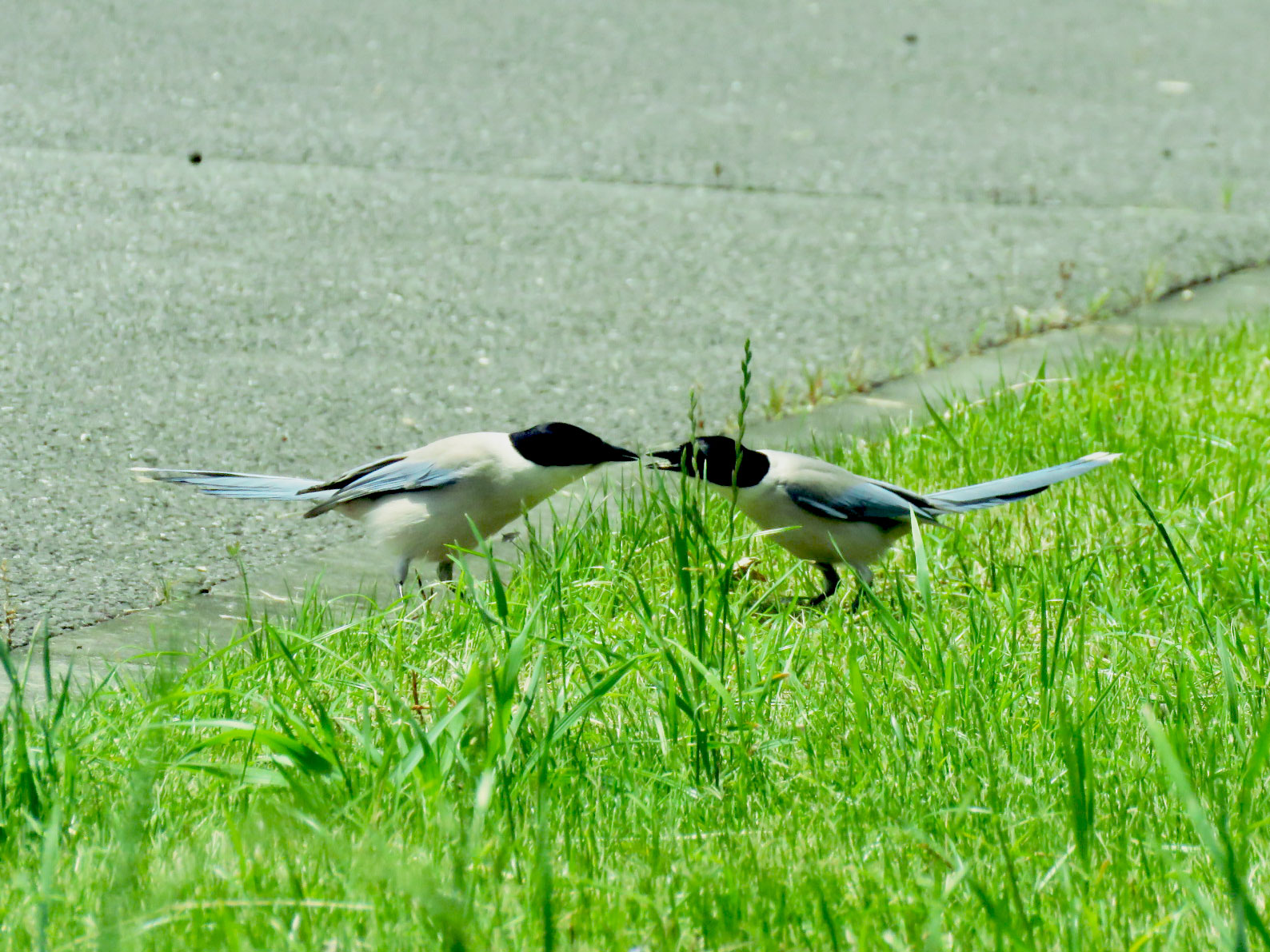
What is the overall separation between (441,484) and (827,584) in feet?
3.56

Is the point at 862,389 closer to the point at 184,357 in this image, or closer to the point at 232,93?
the point at 184,357

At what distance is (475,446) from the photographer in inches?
165

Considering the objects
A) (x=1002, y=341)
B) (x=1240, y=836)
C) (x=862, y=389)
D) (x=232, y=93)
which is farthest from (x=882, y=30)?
(x=1240, y=836)

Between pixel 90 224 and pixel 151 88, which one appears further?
pixel 151 88

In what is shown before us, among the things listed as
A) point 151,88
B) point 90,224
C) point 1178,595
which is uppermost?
point 151,88

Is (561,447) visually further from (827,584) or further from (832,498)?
(827,584)

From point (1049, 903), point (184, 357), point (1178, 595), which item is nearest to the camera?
point (1049, 903)

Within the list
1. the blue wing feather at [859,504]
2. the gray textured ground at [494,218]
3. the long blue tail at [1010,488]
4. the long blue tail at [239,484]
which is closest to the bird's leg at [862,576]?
the blue wing feather at [859,504]

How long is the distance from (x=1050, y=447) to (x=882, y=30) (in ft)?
23.7

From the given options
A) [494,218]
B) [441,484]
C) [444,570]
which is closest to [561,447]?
[441,484]

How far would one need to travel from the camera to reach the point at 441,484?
13.5 ft

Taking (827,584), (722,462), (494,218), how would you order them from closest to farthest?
1. (722,462)
2. (827,584)
3. (494,218)

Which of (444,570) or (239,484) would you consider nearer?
(239,484)

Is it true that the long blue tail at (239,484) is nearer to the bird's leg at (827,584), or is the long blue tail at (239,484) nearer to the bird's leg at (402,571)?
the bird's leg at (402,571)
